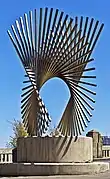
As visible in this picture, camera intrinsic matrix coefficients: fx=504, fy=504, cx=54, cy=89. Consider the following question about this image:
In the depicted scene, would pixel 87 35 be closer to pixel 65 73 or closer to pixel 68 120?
pixel 65 73

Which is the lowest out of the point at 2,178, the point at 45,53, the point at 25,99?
the point at 2,178

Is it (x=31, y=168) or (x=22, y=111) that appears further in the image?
(x=22, y=111)

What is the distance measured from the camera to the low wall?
19.0 m

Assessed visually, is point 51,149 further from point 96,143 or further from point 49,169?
point 96,143

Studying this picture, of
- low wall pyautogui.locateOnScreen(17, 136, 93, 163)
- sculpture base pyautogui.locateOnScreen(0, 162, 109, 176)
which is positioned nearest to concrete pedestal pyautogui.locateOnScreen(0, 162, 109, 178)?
sculpture base pyautogui.locateOnScreen(0, 162, 109, 176)

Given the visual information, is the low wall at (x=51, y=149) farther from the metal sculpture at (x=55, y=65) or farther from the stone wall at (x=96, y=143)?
the stone wall at (x=96, y=143)

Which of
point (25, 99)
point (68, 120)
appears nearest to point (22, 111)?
point (25, 99)

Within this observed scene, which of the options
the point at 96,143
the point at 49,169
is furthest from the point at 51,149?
the point at 96,143

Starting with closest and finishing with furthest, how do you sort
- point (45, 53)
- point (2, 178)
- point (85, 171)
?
point (2, 178) → point (85, 171) → point (45, 53)

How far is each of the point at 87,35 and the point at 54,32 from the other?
1.69 meters

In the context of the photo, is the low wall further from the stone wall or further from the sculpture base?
the stone wall

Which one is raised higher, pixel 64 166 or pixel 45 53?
pixel 45 53

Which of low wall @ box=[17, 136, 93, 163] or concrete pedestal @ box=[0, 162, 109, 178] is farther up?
low wall @ box=[17, 136, 93, 163]

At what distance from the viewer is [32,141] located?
19.2m
